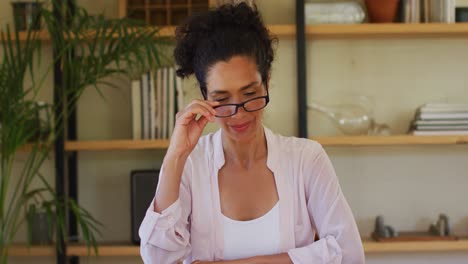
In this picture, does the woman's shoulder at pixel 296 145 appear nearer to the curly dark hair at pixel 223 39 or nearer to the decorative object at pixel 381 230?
the curly dark hair at pixel 223 39

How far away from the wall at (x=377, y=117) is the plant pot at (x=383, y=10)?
206 millimetres

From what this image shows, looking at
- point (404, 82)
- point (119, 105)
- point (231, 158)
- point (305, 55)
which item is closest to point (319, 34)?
point (305, 55)

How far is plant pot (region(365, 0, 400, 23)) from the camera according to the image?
9.51 feet

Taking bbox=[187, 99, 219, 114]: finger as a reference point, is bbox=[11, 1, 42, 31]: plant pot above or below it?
above

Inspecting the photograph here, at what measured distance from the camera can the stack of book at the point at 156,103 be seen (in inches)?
114

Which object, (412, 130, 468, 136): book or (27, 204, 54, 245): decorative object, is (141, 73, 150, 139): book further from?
(412, 130, 468, 136): book

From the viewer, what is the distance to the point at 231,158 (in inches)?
62.2

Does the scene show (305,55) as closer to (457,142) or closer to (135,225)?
(457,142)

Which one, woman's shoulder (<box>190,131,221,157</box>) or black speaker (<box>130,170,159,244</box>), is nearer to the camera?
woman's shoulder (<box>190,131,221,157</box>)

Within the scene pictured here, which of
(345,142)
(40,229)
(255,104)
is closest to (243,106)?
(255,104)

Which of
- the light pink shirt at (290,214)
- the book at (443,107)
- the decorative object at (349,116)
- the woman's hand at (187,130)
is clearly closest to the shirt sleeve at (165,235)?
the light pink shirt at (290,214)

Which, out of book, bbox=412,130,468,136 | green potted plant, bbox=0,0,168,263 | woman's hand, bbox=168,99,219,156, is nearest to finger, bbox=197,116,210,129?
woman's hand, bbox=168,99,219,156

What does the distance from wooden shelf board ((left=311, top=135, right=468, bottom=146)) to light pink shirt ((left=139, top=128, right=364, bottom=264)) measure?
1.31 m

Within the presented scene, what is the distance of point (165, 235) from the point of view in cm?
140
